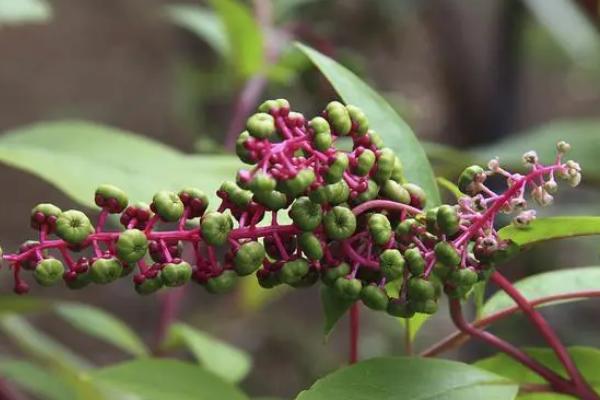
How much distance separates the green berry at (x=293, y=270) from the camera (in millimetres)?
519

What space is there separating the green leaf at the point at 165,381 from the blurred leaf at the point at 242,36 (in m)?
0.57

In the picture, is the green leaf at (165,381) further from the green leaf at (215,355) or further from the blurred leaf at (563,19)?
the blurred leaf at (563,19)

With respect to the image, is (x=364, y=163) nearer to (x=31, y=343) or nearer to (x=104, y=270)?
(x=104, y=270)

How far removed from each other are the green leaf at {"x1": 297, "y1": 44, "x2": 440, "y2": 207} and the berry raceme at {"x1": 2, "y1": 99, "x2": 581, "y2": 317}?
69mm

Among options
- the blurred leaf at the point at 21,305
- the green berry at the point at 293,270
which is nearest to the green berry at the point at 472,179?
the green berry at the point at 293,270

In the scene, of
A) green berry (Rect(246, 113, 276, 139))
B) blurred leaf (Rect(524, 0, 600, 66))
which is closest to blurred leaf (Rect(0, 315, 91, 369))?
green berry (Rect(246, 113, 276, 139))

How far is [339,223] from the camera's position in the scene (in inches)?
20.0

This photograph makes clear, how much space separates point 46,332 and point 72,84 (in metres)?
0.78

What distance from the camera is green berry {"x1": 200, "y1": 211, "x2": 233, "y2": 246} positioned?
504 mm

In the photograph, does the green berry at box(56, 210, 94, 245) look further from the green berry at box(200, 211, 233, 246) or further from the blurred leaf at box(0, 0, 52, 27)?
the blurred leaf at box(0, 0, 52, 27)

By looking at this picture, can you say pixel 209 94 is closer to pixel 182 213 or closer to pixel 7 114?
pixel 7 114

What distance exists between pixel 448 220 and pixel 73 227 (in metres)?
0.21

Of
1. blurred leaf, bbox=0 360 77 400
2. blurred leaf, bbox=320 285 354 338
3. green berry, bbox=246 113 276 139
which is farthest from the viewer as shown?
blurred leaf, bbox=0 360 77 400

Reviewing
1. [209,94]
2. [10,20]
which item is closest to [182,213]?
[10,20]
